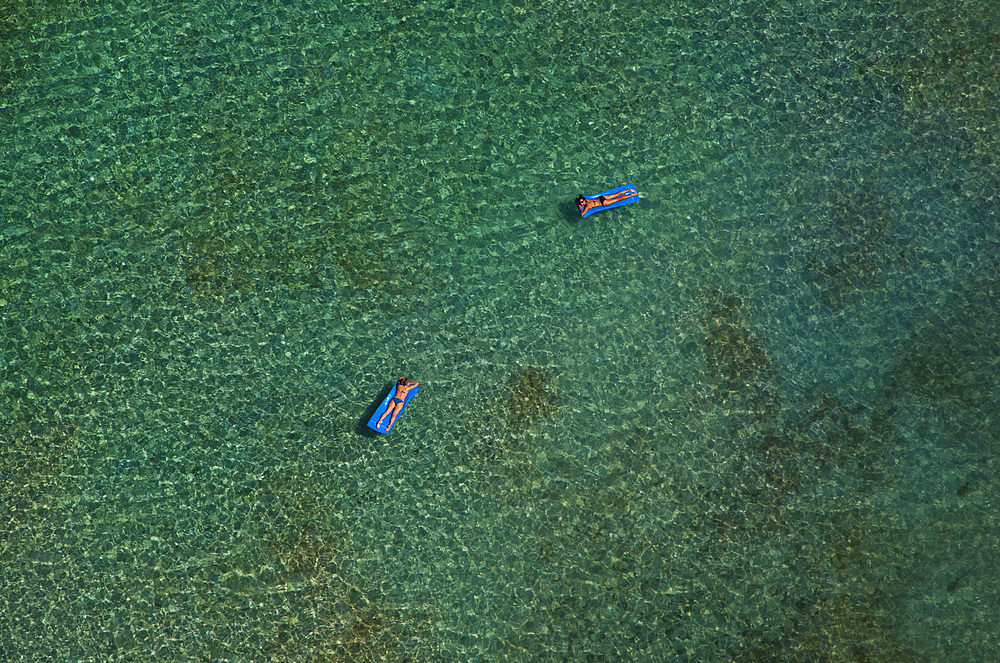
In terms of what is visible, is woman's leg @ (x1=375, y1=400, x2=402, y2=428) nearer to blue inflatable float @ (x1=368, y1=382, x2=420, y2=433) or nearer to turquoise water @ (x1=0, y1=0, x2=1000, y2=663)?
blue inflatable float @ (x1=368, y1=382, x2=420, y2=433)

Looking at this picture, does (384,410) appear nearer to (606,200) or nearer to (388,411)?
(388,411)

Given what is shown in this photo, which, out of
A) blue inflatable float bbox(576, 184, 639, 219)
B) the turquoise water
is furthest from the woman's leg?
blue inflatable float bbox(576, 184, 639, 219)

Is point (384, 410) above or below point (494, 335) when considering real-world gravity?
below

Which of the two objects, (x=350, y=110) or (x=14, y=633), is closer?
(x=14, y=633)

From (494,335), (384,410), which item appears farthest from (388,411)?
(494,335)

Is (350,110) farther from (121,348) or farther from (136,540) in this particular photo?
(136,540)

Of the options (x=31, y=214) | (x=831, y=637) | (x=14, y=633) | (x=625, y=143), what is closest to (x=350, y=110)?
(x=625, y=143)

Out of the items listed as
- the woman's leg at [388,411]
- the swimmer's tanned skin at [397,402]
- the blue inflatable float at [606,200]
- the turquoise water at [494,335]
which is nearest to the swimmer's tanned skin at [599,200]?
the blue inflatable float at [606,200]
